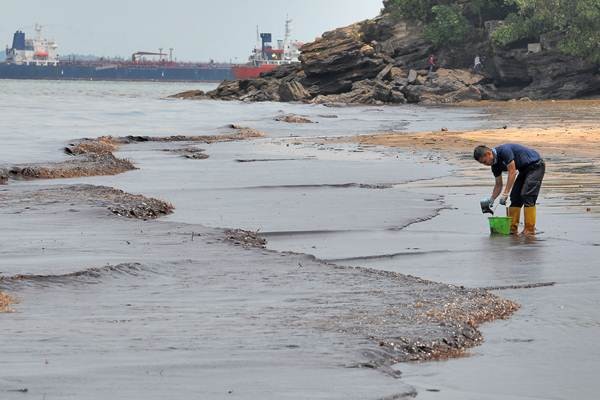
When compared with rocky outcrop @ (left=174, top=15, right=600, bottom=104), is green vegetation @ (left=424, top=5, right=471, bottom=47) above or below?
above

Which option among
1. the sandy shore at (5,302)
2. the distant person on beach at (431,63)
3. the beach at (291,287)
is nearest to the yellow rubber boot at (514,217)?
the beach at (291,287)

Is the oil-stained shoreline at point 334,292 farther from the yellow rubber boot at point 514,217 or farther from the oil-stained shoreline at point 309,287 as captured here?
the yellow rubber boot at point 514,217

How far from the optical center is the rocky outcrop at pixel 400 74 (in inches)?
2859

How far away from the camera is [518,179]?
13.9 m

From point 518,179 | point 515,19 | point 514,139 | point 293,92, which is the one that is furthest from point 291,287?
point 515,19

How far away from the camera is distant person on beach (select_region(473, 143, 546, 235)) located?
1352 cm

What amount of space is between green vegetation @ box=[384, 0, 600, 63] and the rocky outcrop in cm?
120

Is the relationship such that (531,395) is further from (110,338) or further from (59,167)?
(59,167)

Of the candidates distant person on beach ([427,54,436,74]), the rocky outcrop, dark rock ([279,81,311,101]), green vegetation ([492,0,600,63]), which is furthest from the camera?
distant person on beach ([427,54,436,74])

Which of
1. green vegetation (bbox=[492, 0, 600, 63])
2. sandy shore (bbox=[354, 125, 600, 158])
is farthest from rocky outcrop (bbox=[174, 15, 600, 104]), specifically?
sandy shore (bbox=[354, 125, 600, 158])

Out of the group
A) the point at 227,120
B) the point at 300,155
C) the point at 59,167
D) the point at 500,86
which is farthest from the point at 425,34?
the point at 59,167

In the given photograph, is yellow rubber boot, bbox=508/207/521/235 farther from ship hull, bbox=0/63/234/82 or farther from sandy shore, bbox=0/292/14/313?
ship hull, bbox=0/63/234/82

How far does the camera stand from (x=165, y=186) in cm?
1892

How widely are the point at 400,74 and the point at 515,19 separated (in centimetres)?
800
